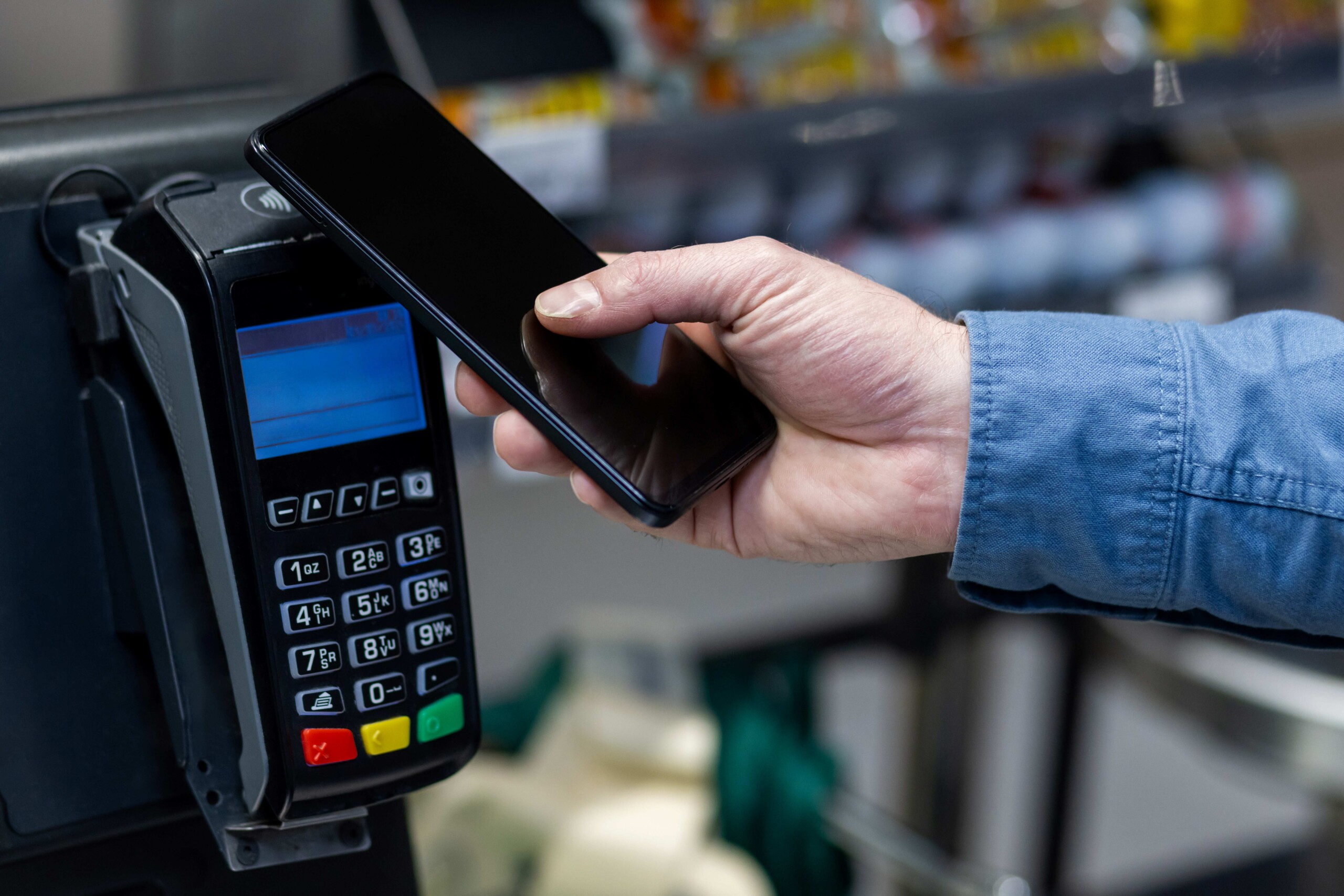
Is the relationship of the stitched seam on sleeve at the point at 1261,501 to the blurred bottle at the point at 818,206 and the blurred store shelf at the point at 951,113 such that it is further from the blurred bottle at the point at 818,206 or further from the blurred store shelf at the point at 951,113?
the blurred bottle at the point at 818,206

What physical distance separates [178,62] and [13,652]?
784mm

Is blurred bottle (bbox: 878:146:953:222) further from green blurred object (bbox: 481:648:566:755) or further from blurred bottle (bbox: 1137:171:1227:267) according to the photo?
green blurred object (bbox: 481:648:566:755)

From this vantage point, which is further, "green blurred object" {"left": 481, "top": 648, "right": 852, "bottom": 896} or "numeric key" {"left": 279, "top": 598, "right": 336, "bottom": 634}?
"green blurred object" {"left": 481, "top": 648, "right": 852, "bottom": 896}

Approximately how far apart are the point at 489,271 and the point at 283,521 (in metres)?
0.17

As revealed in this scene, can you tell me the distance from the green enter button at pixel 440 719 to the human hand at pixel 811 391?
0.48ft

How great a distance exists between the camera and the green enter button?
52 centimetres

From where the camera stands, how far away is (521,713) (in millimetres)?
1404

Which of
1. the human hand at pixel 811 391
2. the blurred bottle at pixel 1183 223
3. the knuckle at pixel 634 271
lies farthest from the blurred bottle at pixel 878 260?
the knuckle at pixel 634 271

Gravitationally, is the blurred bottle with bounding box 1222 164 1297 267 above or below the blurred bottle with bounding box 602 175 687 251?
below

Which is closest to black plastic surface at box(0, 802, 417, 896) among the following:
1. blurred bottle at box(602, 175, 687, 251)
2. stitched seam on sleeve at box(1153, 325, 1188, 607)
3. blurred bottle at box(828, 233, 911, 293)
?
stitched seam on sleeve at box(1153, 325, 1188, 607)

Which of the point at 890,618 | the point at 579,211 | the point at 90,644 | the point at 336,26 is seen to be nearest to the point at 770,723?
the point at 890,618

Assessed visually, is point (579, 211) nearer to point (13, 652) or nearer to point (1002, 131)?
point (1002, 131)

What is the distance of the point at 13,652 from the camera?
50 centimetres

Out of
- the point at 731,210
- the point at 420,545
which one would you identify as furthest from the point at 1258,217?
the point at 420,545
